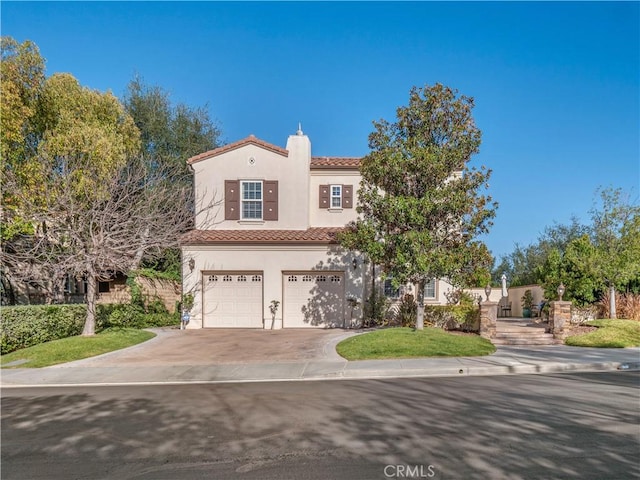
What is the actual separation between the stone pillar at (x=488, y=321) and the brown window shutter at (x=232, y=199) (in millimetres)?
11283

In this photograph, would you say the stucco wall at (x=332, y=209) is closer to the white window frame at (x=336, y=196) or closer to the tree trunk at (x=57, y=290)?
the white window frame at (x=336, y=196)

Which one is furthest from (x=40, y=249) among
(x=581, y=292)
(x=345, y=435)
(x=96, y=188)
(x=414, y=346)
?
(x=581, y=292)

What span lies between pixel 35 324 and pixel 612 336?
1970 centimetres

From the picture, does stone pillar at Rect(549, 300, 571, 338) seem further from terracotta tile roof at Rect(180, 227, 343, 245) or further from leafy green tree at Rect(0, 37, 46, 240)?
leafy green tree at Rect(0, 37, 46, 240)

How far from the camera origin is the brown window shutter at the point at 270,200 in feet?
67.6

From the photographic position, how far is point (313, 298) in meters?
19.6

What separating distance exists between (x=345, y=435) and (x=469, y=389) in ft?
12.7

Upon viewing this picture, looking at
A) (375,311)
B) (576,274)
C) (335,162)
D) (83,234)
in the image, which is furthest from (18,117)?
(576,274)

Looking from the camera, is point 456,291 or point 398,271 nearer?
point 398,271

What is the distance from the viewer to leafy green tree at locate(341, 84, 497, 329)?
1450 cm

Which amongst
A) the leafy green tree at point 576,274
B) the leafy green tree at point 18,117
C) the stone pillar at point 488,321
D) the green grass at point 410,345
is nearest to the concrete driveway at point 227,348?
the green grass at point 410,345

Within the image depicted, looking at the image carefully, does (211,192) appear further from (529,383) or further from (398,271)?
(529,383)

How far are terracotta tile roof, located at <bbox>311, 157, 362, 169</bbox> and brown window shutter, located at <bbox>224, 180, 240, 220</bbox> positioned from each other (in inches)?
148

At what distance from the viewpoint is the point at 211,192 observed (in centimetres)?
2064
